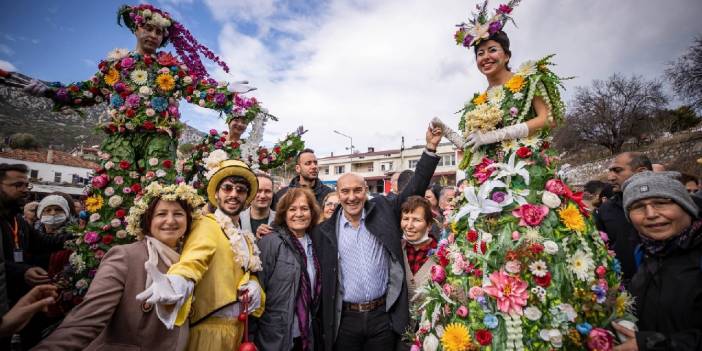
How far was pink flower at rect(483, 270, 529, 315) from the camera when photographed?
216 cm

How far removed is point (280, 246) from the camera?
3.29 metres

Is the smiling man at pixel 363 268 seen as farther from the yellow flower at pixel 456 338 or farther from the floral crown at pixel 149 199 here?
the floral crown at pixel 149 199

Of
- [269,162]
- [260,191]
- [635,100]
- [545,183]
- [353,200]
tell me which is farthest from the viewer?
[635,100]

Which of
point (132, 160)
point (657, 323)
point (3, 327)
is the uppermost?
point (132, 160)

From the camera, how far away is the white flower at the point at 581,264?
222 centimetres

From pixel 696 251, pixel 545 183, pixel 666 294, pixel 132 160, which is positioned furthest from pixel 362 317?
pixel 132 160

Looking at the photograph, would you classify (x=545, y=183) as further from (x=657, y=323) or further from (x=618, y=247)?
(x=618, y=247)

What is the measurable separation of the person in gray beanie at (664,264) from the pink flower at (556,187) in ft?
1.31

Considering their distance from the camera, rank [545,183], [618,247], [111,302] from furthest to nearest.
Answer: [618,247] < [545,183] < [111,302]

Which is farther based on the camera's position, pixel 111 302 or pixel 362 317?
pixel 362 317

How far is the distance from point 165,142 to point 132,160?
473 millimetres

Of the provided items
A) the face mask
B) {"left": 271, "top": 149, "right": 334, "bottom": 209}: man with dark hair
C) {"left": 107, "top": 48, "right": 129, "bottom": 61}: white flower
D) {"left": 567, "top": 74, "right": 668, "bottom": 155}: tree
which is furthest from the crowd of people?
{"left": 567, "top": 74, "right": 668, "bottom": 155}: tree

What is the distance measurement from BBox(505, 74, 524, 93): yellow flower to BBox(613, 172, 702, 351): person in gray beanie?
3.85 ft

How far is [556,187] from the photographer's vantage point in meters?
2.46
